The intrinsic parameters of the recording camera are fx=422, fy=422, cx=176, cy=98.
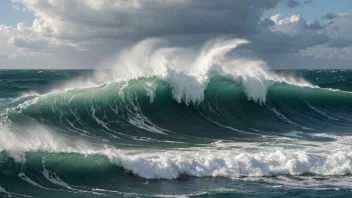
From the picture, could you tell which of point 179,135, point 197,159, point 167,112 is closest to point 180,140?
point 179,135

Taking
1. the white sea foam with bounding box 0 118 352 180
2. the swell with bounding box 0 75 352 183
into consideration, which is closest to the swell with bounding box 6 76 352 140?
the swell with bounding box 0 75 352 183

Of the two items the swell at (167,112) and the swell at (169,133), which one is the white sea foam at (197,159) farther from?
the swell at (167,112)

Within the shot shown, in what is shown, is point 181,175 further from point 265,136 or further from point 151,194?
point 265,136

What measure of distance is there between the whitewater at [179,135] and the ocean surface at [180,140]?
3cm

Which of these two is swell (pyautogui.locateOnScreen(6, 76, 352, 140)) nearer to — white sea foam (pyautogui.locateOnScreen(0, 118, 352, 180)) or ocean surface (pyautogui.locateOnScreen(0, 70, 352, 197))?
ocean surface (pyautogui.locateOnScreen(0, 70, 352, 197))

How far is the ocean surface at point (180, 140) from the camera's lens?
9.37 metres

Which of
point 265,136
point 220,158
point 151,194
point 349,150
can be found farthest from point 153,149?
point 349,150

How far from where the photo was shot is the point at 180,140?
46.3ft

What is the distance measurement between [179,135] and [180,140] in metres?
0.83

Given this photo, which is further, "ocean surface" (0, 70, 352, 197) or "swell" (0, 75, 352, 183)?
"swell" (0, 75, 352, 183)

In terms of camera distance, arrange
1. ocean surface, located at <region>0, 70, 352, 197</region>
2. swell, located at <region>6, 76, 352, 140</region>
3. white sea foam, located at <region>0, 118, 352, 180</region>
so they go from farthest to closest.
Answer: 1. swell, located at <region>6, 76, 352, 140</region>
2. white sea foam, located at <region>0, 118, 352, 180</region>
3. ocean surface, located at <region>0, 70, 352, 197</region>

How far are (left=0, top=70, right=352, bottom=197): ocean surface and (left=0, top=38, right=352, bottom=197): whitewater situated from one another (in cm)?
3

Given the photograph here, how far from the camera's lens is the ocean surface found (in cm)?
937

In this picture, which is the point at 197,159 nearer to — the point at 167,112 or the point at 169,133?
the point at 169,133
